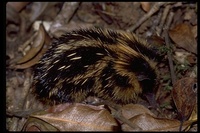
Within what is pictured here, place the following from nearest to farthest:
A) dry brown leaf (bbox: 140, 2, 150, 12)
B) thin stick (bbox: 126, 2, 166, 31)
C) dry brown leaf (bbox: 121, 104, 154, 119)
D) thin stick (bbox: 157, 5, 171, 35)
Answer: dry brown leaf (bbox: 121, 104, 154, 119) < thin stick (bbox: 157, 5, 171, 35) < thin stick (bbox: 126, 2, 166, 31) < dry brown leaf (bbox: 140, 2, 150, 12)

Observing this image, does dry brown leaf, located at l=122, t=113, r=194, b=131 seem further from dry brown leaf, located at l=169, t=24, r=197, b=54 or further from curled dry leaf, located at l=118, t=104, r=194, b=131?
dry brown leaf, located at l=169, t=24, r=197, b=54

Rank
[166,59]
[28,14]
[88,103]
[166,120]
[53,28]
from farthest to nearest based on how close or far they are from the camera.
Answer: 1. [28,14]
2. [53,28]
3. [166,59]
4. [88,103]
5. [166,120]

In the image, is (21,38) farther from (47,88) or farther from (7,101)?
(47,88)

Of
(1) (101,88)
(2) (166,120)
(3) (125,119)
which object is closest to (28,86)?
(1) (101,88)

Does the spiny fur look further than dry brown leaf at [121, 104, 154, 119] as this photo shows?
No

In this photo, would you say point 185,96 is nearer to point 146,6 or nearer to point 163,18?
point 163,18

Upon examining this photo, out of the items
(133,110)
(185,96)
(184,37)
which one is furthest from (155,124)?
(184,37)

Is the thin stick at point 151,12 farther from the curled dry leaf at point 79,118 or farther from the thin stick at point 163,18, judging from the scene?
the curled dry leaf at point 79,118

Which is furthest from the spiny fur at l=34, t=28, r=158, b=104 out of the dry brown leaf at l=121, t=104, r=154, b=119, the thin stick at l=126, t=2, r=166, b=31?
the thin stick at l=126, t=2, r=166, b=31
